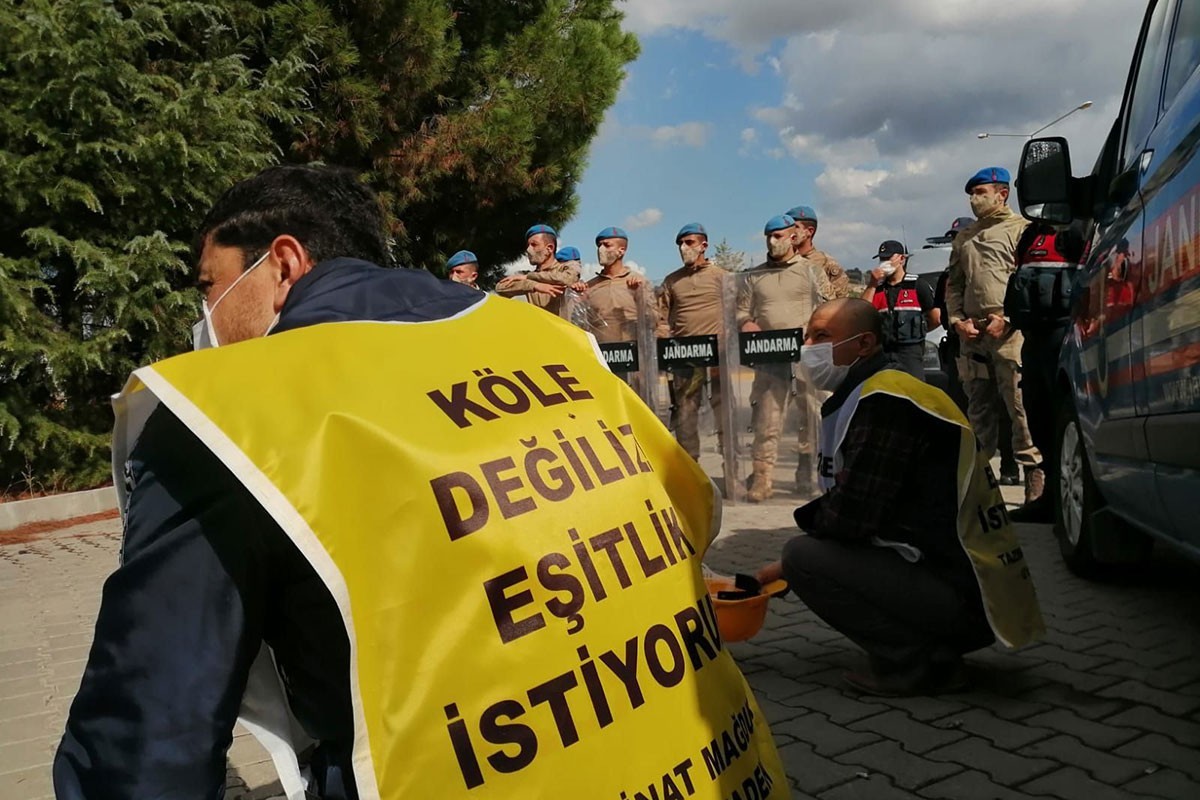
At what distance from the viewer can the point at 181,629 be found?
130 cm

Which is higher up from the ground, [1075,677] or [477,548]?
[477,548]

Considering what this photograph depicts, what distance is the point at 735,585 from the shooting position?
3.73 meters

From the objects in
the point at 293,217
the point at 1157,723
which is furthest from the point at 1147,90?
the point at 293,217

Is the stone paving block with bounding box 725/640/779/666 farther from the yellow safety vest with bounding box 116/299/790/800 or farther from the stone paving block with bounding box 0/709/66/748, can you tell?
the yellow safety vest with bounding box 116/299/790/800

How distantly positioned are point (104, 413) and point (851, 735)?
9.07 meters

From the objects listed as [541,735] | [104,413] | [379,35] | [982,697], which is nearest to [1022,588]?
[982,697]

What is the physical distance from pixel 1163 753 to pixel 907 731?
0.75 m

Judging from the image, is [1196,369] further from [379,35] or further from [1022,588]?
[379,35]

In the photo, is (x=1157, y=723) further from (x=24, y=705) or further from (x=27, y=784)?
(x=24, y=705)

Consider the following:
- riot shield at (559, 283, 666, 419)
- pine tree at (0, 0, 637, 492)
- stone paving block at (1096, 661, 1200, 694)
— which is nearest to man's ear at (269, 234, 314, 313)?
stone paving block at (1096, 661, 1200, 694)

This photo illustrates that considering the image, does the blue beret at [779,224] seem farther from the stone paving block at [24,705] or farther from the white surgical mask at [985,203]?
the stone paving block at [24,705]

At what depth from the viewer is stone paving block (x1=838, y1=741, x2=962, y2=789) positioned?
3117 mm

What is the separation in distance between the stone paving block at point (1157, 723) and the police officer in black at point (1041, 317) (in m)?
2.31

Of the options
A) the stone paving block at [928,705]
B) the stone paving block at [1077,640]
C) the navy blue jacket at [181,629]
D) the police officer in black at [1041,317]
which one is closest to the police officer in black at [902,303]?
the police officer in black at [1041,317]
